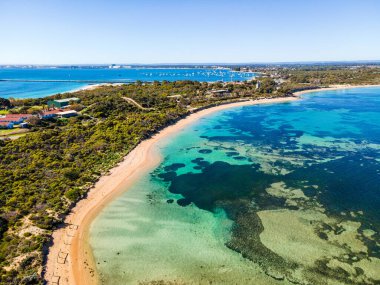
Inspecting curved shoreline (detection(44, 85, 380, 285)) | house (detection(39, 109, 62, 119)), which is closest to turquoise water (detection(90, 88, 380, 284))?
curved shoreline (detection(44, 85, 380, 285))

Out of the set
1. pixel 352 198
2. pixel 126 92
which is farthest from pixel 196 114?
pixel 352 198

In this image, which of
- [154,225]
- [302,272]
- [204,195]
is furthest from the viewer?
[204,195]

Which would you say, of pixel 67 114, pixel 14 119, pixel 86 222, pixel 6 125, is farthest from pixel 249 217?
pixel 14 119

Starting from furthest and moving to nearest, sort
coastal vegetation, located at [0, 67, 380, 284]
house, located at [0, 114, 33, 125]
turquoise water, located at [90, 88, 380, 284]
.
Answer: house, located at [0, 114, 33, 125] < coastal vegetation, located at [0, 67, 380, 284] < turquoise water, located at [90, 88, 380, 284]

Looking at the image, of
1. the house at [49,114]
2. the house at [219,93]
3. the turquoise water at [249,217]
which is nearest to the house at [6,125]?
the house at [49,114]

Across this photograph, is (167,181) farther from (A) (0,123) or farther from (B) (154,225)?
(A) (0,123)

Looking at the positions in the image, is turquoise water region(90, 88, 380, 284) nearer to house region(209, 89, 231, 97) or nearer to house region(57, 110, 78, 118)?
house region(57, 110, 78, 118)
